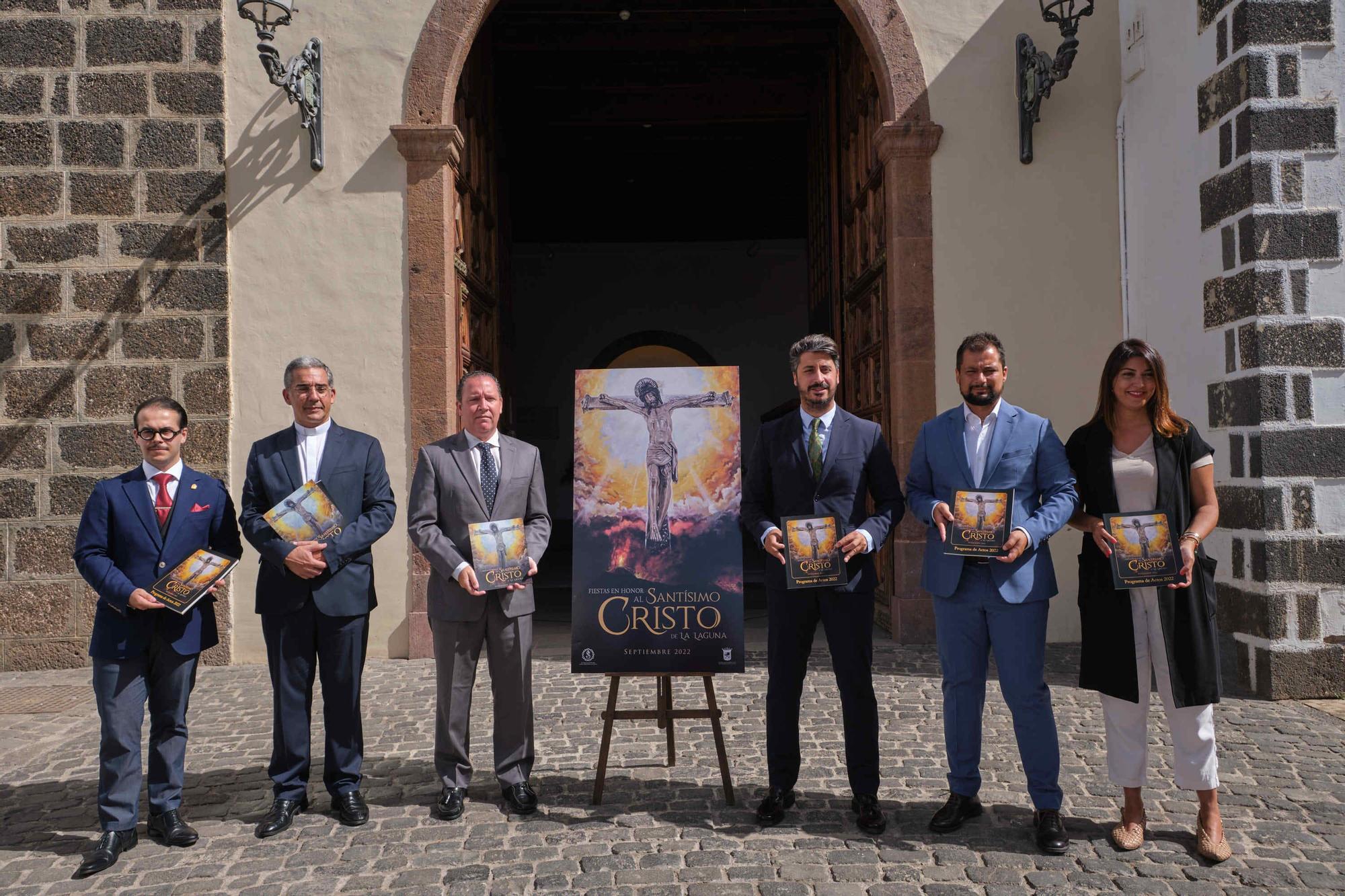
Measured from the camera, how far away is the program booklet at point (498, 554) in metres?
3.54

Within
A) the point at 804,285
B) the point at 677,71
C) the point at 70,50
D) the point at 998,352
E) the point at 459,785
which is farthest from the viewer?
the point at 804,285

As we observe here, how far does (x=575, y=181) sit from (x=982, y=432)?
34.9 feet

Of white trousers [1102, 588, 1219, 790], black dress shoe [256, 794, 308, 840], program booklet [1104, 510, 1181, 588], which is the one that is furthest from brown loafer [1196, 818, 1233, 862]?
black dress shoe [256, 794, 308, 840]

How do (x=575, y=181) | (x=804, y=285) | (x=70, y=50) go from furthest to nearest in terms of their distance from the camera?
(x=804, y=285), (x=575, y=181), (x=70, y=50)

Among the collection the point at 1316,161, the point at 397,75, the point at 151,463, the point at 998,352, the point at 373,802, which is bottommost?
the point at 373,802

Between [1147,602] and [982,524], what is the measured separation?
2.00 ft

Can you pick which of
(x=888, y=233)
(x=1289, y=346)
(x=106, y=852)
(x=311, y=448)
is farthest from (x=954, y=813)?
(x=888, y=233)

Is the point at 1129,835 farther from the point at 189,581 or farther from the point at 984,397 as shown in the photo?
the point at 189,581

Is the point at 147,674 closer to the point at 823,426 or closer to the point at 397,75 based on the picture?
the point at 823,426

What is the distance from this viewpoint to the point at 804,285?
16.6m

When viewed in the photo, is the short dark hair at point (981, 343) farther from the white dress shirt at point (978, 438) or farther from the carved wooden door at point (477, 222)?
the carved wooden door at point (477, 222)

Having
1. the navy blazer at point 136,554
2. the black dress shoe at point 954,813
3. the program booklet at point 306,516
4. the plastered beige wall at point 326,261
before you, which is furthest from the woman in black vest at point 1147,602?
the plastered beige wall at point 326,261

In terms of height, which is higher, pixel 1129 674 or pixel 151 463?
pixel 151 463

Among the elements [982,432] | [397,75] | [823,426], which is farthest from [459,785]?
[397,75]
